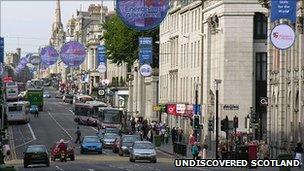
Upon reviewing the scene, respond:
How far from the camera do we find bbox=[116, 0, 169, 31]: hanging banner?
51625mm

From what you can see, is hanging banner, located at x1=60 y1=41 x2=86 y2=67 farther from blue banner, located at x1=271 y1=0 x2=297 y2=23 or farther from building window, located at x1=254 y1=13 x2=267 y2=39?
blue banner, located at x1=271 y1=0 x2=297 y2=23

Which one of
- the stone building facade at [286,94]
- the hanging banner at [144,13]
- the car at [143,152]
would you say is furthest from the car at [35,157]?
the stone building facade at [286,94]

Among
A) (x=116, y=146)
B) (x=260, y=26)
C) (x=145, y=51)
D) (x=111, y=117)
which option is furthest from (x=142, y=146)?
(x=111, y=117)

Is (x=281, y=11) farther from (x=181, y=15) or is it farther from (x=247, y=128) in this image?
(x=181, y=15)

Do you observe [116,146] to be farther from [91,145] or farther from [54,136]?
[54,136]

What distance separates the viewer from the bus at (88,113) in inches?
4552

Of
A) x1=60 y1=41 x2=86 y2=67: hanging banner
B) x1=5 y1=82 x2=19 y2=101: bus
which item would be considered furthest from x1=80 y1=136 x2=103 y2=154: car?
Result: x1=5 y1=82 x2=19 y2=101: bus

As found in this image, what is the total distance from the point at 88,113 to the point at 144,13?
6753cm

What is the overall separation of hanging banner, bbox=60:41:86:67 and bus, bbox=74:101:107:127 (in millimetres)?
26167

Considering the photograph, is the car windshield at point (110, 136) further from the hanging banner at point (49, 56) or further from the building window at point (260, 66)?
the hanging banner at point (49, 56)

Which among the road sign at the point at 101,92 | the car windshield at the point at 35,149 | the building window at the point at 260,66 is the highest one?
the building window at the point at 260,66

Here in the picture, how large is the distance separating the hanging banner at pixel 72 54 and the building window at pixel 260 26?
52.3 feet

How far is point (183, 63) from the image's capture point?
10312 centimetres

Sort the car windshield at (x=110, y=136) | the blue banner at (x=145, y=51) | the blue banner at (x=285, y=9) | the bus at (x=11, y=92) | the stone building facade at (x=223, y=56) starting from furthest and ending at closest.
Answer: the bus at (x=11, y=92) < the car windshield at (x=110, y=136) < the stone building facade at (x=223, y=56) < the blue banner at (x=145, y=51) < the blue banner at (x=285, y=9)
